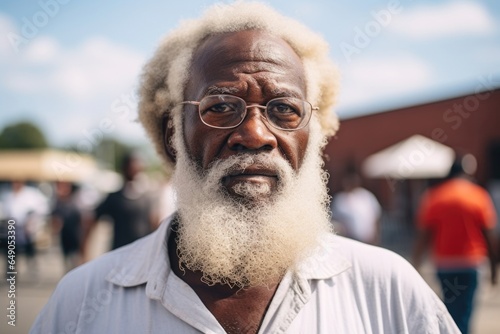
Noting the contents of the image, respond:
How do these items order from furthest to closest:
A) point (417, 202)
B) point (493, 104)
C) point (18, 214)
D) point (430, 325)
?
point (417, 202) < point (493, 104) < point (18, 214) < point (430, 325)

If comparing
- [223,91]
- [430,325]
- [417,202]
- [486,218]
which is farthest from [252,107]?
[417,202]

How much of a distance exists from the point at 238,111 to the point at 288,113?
19 centimetres

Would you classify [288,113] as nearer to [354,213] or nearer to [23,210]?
[354,213]

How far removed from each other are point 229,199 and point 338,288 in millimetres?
511

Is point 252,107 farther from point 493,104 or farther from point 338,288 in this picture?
point 493,104

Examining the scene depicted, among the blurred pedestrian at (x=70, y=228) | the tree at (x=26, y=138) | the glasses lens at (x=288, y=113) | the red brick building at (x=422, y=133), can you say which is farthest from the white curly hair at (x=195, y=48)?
the tree at (x=26, y=138)

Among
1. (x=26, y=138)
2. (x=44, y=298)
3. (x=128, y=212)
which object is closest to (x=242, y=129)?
(x=128, y=212)

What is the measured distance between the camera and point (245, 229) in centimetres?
184

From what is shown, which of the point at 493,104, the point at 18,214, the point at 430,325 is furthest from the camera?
the point at 493,104

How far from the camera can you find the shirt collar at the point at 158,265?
6.01 feet

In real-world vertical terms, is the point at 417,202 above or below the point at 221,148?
below

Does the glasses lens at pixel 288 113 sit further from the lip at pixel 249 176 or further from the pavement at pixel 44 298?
the pavement at pixel 44 298

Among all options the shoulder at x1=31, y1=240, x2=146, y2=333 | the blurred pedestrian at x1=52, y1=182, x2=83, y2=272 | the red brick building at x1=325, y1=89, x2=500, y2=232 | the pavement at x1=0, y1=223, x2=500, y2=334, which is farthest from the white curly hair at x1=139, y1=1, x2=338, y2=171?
the red brick building at x1=325, y1=89, x2=500, y2=232

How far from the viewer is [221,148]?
1.87 meters
